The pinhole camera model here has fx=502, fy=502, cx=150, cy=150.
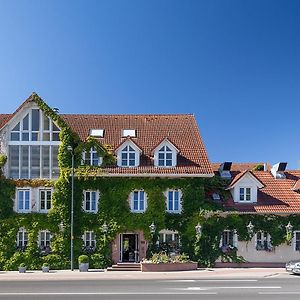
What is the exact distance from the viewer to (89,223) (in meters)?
38.1

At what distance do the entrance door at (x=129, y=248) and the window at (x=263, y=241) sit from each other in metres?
9.26

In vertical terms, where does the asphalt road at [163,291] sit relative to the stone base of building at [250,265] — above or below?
above

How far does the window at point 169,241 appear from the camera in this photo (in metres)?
38.0

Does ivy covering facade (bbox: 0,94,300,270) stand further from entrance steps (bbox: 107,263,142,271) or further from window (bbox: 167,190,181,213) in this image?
entrance steps (bbox: 107,263,142,271)

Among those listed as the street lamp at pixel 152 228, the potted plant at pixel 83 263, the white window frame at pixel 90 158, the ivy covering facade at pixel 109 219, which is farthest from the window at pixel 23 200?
the street lamp at pixel 152 228

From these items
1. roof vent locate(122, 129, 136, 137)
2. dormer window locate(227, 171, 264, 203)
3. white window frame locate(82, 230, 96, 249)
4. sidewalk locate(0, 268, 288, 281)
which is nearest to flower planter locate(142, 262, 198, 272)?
sidewalk locate(0, 268, 288, 281)

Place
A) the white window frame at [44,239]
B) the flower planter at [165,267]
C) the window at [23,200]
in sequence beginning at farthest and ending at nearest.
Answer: the window at [23,200] → the white window frame at [44,239] → the flower planter at [165,267]

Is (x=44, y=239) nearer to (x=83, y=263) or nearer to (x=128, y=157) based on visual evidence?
(x=83, y=263)

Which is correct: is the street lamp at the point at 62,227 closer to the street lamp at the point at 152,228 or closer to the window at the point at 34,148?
the window at the point at 34,148

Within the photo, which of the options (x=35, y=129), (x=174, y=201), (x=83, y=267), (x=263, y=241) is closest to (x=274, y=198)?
(x=263, y=241)

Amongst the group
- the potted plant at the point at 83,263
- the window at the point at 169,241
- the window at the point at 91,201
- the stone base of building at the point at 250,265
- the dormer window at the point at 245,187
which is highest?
the dormer window at the point at 245,187

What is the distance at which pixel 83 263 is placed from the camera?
36062mm

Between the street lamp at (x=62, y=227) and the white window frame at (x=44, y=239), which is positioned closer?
the street lamp at (x=62, y=227)

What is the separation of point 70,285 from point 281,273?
15006mm
